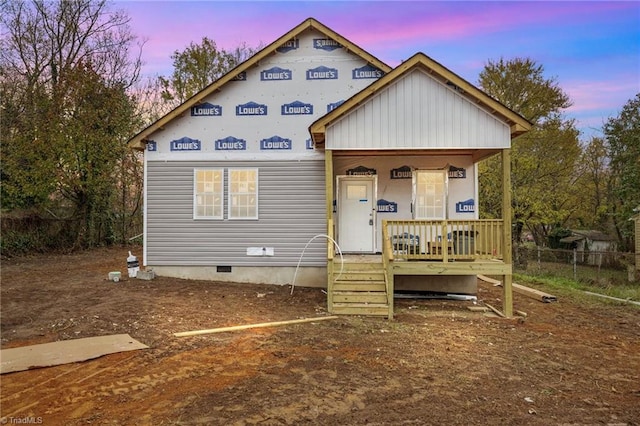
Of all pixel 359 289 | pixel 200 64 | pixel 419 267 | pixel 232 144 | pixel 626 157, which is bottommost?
pixel 359 289

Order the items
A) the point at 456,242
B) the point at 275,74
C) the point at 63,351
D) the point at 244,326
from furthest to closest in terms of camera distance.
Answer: the point at 275,74
the point at 456,242
the point at 244,326
the point at 63,351

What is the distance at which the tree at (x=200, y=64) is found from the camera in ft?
88.6

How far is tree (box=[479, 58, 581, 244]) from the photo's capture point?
2053 cm

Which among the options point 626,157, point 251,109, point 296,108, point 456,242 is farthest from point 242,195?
point 626,157

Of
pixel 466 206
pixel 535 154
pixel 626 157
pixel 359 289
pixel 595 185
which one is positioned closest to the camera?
pixel 359 289

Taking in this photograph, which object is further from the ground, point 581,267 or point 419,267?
point 419,267

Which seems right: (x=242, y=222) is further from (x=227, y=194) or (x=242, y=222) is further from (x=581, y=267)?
(x=581, y=267)

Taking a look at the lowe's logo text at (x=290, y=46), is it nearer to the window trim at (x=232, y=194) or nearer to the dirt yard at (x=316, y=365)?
the window trim at (x=232, y=194)

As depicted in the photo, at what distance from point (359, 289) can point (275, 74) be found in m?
6.30

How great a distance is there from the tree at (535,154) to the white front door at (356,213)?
1266 cm

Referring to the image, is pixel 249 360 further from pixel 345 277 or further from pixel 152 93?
pixel 152 93

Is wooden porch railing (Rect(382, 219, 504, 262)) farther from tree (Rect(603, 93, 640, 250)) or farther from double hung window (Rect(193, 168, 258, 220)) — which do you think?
tree (Rect(603, 93, 640, 250))

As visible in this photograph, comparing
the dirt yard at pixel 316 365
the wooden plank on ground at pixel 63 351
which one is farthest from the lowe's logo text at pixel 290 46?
the wooden plank on ground at pixel 63 351

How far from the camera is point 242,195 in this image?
405 inches
